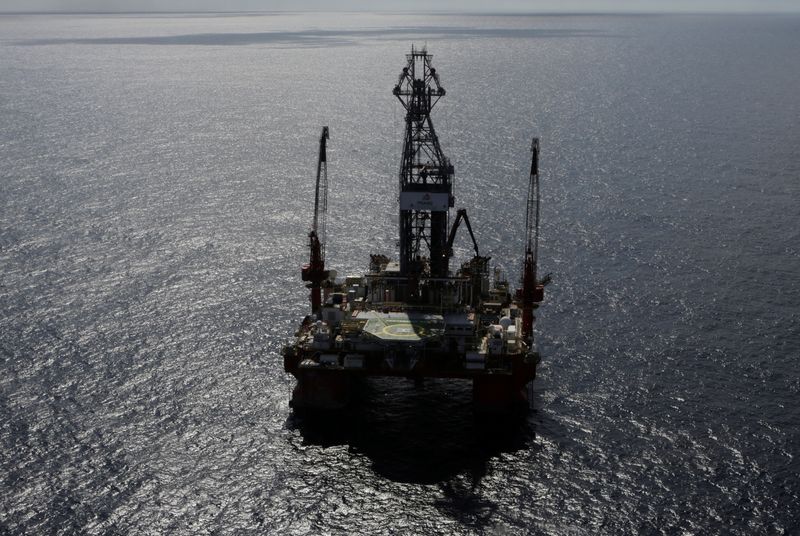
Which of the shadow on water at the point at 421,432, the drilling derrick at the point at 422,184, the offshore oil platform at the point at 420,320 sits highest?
the drilling derrick at the point at 422,184

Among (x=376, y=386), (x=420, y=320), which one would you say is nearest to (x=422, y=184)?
(x=420, y=320)

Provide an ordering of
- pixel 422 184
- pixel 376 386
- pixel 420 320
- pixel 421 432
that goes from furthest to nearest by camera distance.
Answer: pixel 422 184 < pixel 376 386 < pixel 420 320 < pixel 421 432

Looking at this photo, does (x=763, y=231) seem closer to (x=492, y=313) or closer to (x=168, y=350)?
(x=492, y=313)

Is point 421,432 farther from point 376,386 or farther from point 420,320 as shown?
point 420,320

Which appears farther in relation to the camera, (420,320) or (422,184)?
(422,184)

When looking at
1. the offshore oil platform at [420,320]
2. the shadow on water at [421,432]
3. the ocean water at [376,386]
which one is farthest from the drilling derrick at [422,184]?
the shadow on water at [421,432]

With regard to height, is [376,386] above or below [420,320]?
below

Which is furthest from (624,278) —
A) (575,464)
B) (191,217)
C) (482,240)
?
(191,217)

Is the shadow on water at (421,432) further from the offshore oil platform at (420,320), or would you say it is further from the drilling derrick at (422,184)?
the drilling derrick at (422,184)
